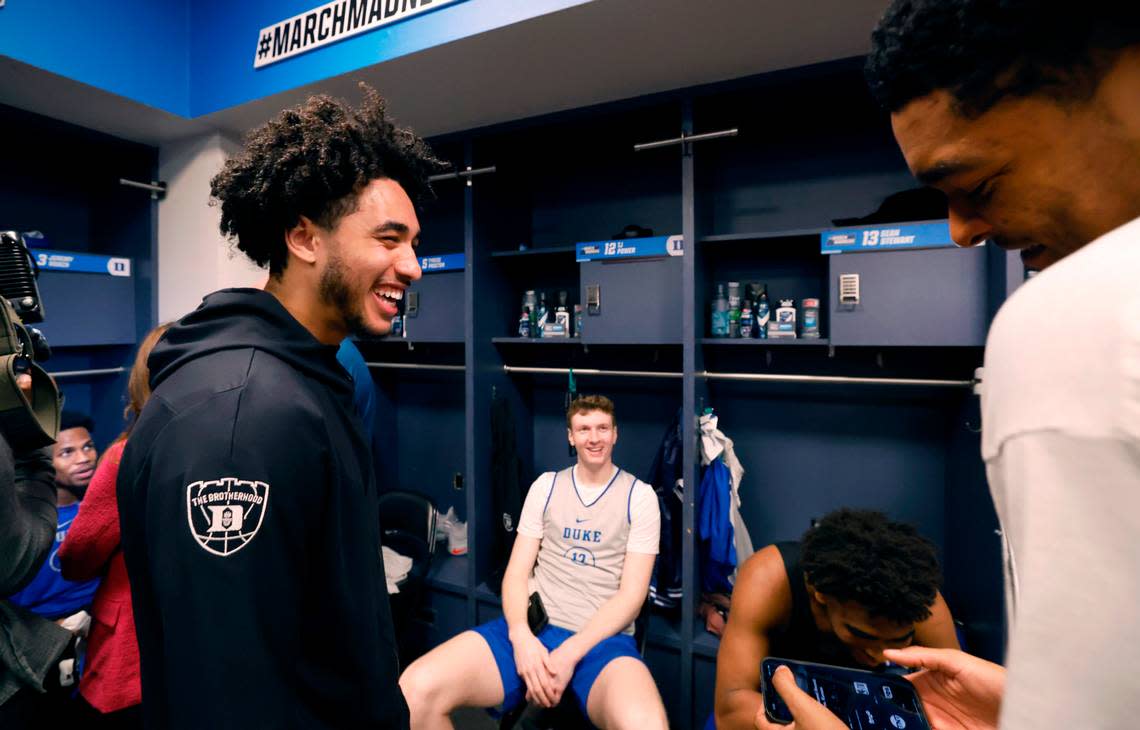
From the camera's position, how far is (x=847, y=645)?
4.64ft

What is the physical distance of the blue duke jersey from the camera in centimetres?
195

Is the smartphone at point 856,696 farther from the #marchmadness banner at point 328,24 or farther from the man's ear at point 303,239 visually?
the #marchmadness banner at point 328,24

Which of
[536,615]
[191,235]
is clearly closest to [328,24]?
[191,235]

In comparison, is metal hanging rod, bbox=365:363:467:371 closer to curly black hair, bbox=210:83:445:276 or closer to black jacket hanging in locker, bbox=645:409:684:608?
black jacket hanging in locker, bbox=645:409:684:608

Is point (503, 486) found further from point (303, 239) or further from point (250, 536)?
point (250, 536)

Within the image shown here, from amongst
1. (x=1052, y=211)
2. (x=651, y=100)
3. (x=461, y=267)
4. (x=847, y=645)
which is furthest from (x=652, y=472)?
(x=1052, y=211)

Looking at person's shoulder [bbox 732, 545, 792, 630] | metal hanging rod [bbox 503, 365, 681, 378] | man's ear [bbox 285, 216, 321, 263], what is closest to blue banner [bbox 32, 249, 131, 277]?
metal hanging rod [bbox 503, 365, 681, 378]

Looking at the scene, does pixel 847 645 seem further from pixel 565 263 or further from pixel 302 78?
pixel 302 78

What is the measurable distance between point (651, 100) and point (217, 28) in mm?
1920

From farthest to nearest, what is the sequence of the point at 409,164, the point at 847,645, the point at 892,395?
the point at 892,395
the point at 847,645
the point at 409,164

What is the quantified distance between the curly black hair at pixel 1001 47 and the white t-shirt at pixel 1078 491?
0.19 m

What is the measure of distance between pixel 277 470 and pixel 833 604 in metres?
1.29

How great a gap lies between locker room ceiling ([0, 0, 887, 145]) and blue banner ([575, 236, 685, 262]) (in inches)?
23.1

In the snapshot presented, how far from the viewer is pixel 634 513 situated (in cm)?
203
